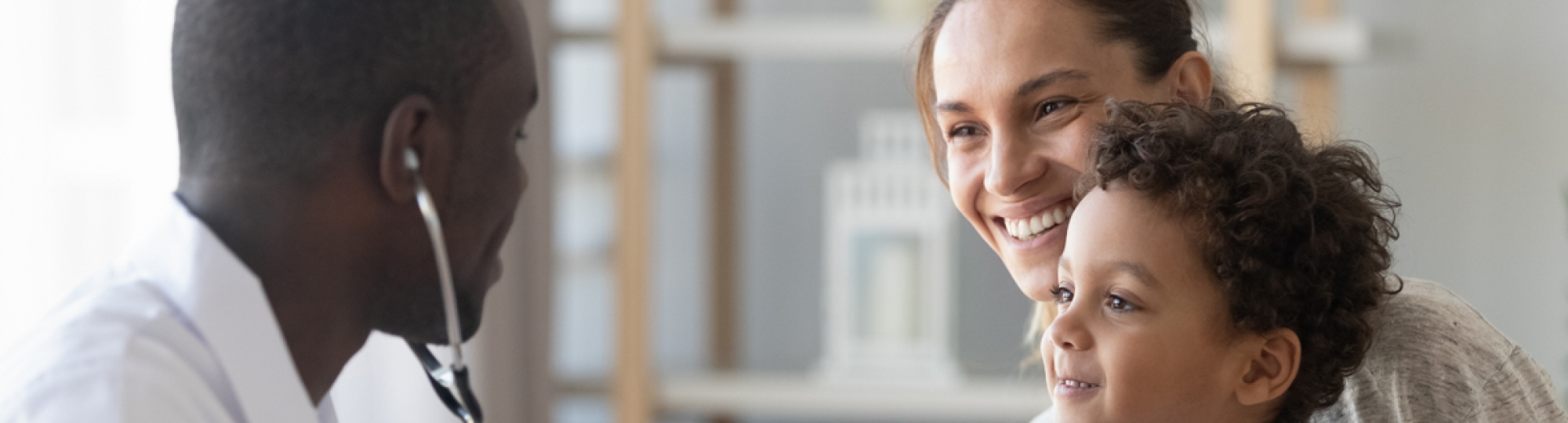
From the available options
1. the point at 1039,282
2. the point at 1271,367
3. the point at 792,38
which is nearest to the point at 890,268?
the point at 792,38

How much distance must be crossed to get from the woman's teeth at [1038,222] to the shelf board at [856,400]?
0.99 meters

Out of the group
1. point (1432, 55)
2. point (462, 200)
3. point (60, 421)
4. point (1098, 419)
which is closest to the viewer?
point (60, 421)

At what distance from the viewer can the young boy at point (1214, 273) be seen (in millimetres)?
560

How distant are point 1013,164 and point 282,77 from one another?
405 mm

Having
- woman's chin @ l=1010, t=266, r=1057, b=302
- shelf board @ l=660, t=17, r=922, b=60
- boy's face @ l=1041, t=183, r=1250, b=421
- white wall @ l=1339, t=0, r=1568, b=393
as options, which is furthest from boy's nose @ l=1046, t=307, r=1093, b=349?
white wall @ l=1339, t=0, r=1568, b=393

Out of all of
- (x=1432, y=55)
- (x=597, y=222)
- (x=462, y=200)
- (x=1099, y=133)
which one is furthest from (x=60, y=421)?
(x=1432, y=55)

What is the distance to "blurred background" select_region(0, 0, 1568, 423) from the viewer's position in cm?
166

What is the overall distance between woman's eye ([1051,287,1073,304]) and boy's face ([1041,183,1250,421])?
0.7 inches

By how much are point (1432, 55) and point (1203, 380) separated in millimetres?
1501

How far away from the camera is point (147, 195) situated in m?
0.48

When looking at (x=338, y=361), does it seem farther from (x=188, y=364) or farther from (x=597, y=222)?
(x=597, y=222)

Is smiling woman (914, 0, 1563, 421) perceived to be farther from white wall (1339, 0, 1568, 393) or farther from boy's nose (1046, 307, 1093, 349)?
white wall (1339, 0, 1568, 393)

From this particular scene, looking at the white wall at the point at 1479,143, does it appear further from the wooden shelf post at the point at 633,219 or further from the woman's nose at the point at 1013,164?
the woman's nose at the point at 1013,164

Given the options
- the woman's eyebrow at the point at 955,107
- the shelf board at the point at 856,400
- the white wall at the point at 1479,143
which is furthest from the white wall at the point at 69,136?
the white wall at the point at 1479,143
